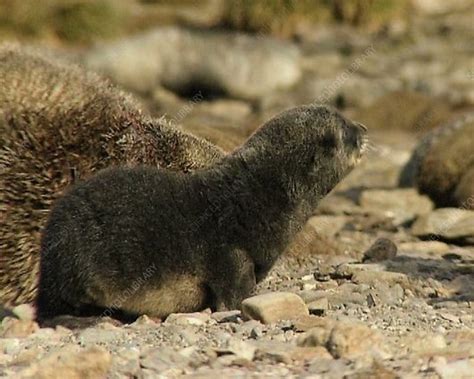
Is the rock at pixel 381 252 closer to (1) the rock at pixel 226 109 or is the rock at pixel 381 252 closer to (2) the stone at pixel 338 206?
(2) the stone at pixel 338 206

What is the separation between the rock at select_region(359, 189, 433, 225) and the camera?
12.3 m

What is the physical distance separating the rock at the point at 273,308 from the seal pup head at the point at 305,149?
109cm

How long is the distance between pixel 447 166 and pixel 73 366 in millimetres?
8013

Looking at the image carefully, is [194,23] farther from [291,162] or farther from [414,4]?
[291,162]

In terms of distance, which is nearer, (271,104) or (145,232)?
(145,232)

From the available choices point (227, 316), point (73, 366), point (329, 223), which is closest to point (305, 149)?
point (227, 316)

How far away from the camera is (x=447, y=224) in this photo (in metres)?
10.4

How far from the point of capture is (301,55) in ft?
86.8

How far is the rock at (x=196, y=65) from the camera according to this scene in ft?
77.6

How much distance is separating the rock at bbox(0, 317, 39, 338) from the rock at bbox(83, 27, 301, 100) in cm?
1669

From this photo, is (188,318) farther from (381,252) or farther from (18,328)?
(381,252)

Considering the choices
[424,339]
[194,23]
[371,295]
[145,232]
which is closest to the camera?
[424,339]

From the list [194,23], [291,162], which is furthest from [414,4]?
[291,162]

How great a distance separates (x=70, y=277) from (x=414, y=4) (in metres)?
26.2
